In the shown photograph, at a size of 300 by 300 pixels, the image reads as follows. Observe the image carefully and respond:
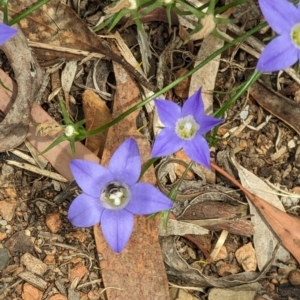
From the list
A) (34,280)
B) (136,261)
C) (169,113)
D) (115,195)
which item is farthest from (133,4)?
(34,280)

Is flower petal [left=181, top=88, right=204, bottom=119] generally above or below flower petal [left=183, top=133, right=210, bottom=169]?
above

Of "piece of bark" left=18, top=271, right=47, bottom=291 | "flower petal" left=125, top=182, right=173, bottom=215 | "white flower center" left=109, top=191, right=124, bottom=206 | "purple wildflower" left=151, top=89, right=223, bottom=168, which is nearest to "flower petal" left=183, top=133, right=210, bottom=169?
"purple wildflower" left=151, top=89, right=223, bottom=168

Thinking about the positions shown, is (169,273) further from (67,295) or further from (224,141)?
(224,141)

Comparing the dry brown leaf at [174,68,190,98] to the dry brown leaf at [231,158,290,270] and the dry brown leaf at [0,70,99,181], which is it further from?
the dry brown leaf at [0,70,99,181]

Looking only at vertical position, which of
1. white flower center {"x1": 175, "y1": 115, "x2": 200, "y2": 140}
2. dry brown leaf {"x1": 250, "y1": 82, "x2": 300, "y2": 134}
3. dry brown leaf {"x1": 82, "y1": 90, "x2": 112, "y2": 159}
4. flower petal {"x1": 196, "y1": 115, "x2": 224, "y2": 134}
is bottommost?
flower petal {"x1": 196, "y1": 115, "x2": 224, "y2": 134}

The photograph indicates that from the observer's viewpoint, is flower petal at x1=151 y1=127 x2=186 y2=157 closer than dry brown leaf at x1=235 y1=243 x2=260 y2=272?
Yes

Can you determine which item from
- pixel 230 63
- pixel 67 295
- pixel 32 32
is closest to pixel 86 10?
pixel 32 32

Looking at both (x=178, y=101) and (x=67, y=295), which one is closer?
(x=67, y=295)
